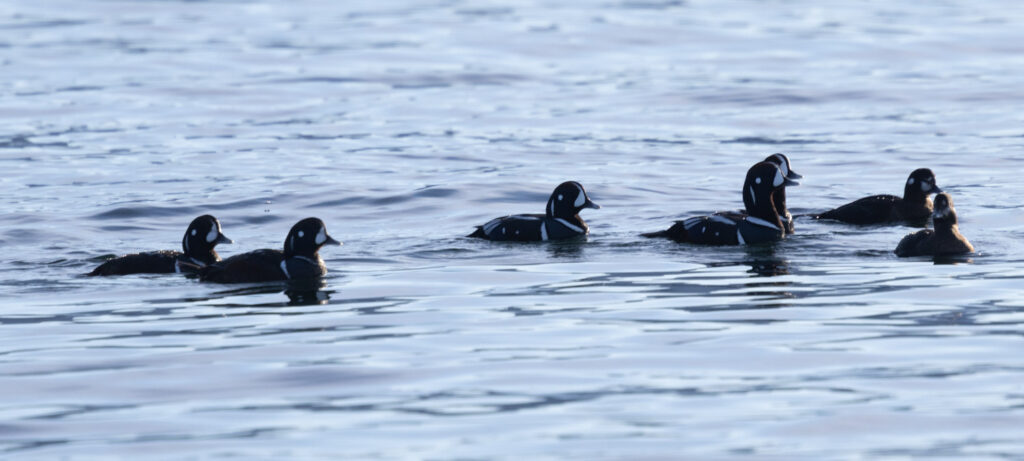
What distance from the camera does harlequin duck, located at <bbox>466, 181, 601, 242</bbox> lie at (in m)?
16.5

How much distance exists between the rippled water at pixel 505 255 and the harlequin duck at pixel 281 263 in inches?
6.8

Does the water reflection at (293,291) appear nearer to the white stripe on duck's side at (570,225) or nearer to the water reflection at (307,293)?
the water reflection at (307,293)

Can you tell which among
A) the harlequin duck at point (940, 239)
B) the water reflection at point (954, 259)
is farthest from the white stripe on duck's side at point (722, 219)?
the water reflection at point (954, 259)

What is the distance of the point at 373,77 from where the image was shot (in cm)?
3459

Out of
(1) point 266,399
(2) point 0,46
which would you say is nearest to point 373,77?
(2) point 0,46

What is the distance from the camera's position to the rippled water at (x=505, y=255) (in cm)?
943

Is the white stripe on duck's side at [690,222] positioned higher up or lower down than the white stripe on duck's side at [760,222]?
higher up

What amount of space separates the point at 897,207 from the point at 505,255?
4626mm

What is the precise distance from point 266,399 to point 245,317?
2835 mm

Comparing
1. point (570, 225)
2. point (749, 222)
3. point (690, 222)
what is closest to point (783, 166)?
point (749, 222)

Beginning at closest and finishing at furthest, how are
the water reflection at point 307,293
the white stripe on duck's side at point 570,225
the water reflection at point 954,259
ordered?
1. the water reflection at point 307,293
2. the water reflection at point 954,259
3. the white stripe on duck's side at point 570,225

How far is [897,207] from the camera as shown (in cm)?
1786

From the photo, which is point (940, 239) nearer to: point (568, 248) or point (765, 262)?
point (765, 262)

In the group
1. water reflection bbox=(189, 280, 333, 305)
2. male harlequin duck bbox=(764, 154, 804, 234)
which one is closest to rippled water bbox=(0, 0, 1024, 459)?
water reflection bbox=(189, 280, 333, 305)
